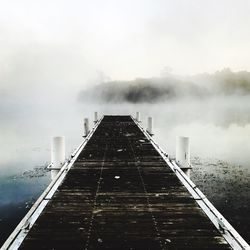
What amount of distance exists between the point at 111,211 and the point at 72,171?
389 centimetres

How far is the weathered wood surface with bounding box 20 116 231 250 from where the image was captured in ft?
19.9

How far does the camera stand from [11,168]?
2316cm

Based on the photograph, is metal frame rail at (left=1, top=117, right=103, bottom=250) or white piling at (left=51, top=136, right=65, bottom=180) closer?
metal frame rail at (left=1, top=117, right=103, bottom=250)

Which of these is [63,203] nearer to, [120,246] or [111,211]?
[111,211]

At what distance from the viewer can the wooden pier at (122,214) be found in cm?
608

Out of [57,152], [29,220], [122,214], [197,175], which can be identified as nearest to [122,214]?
[122,214]

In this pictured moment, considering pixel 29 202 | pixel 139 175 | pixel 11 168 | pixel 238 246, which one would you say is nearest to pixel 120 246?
pixel 238 246

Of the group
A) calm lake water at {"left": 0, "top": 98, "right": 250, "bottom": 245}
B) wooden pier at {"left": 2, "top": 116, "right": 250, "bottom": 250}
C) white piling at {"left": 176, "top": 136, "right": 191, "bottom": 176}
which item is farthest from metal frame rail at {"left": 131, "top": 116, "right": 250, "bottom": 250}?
calm lake water at {"left": 0, "top": 98, "right": 250, "bottom": 245}

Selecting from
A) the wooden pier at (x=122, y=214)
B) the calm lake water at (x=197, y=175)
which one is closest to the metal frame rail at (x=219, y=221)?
the wooden pier at (x=122, y=214)

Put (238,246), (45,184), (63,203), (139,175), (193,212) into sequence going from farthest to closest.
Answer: (45,184) < (139,175) < (63,203) < (193,212) < (238,246)

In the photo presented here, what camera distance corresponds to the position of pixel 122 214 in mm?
7305

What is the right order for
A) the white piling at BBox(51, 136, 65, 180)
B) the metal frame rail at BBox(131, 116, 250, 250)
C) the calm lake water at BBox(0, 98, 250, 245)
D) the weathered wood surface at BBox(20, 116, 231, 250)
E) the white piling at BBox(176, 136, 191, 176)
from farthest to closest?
the calm lake water at BBox(0, 98, 250, 245)
the white piling at BBox(51, 136, 65, 180)
the white piling at BBox(176, 136, 191, 176)
the weathered wood surface at BBox(20, 116, 231, 250)
the metal frame rail at BBox(131, 116, 250, 250)

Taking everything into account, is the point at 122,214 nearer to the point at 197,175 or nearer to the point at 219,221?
the point at 219,221

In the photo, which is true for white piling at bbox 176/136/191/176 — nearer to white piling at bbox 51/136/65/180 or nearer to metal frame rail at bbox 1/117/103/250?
white piling at bbox 51/136/65/180
